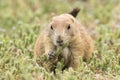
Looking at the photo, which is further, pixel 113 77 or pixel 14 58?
pixel 14 58

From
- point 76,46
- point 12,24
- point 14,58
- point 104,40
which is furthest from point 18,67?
point 12,24

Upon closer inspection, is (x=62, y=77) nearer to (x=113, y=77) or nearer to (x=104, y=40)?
(x=113, y=77)

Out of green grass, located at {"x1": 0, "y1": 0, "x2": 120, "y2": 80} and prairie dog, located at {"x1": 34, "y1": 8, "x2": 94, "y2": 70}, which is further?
prairie dog, located at {"x1": 34, "y1": 8, "x2": 94, "y2": 70}

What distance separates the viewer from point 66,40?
6672mm

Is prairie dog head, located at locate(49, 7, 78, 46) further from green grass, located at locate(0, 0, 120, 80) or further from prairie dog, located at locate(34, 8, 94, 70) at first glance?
green grass, located at locate(0, 0, 120, 80)

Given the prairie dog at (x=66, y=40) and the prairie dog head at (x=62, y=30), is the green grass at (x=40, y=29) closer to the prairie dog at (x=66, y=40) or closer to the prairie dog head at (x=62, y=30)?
the prairie dog at (x=66, y=40)

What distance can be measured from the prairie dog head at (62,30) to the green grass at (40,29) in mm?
341

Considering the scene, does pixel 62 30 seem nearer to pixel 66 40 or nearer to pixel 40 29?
pixel 66 40

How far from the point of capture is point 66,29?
22.2ft

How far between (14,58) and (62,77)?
3.48ft

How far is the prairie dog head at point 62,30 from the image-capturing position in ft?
21.6

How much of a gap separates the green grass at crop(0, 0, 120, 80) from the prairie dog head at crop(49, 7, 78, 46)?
13.4 inches

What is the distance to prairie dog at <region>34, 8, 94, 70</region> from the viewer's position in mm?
6698

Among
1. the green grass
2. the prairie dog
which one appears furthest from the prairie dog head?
the green grass
